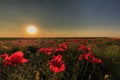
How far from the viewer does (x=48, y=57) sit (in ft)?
17.2

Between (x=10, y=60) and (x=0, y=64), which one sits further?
(x=0, y=64)

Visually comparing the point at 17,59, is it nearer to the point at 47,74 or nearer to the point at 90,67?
the point at 47,74

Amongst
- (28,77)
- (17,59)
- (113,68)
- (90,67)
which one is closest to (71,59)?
(90,67)

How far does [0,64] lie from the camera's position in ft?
15.6

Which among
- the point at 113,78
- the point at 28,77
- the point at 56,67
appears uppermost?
the point at 56,67

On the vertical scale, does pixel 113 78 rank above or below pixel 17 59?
below

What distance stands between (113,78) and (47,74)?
1.52 metres

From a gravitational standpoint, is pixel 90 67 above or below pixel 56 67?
below

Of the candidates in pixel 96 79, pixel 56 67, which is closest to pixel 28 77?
pixel 56 67

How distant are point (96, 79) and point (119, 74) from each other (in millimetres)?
583

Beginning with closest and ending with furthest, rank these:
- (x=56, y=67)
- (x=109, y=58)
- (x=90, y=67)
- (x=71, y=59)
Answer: (x=56, y=67)
(x=90, y=67)
(x=71, y=59)
(x=109, y=58)

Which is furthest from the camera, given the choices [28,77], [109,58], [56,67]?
[109,58]

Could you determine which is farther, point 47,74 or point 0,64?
point 0,64

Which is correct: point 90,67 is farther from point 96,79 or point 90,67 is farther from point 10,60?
point 10,60
